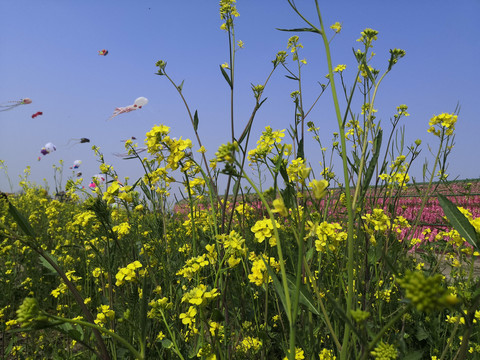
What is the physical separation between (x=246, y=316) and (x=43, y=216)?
4.54 meters

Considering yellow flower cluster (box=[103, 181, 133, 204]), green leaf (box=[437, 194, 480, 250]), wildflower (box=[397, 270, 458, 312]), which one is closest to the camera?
wildflower (box=[397, 270, 458, 312])

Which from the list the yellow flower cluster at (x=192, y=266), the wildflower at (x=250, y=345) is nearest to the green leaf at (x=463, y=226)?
the yellow flower cluster at (x=192, y=266)

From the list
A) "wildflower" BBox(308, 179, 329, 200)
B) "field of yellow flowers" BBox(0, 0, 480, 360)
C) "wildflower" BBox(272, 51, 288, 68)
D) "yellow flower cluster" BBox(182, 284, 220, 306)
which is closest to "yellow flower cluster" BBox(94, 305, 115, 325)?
"field of yellow flowers" BBox(0, 0, 480, 360)

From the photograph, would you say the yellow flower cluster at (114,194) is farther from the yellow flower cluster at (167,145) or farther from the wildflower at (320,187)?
the wildflower at (320,187)

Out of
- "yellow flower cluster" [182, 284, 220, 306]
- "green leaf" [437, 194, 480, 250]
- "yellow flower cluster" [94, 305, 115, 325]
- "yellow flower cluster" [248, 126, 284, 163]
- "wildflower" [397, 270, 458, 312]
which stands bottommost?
"yellow flower cluster" [94, 305, 115, 325]

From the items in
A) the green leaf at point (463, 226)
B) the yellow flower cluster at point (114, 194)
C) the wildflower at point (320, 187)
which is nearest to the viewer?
the wildflower at point (320, 187)

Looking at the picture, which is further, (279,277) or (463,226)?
(279,277)

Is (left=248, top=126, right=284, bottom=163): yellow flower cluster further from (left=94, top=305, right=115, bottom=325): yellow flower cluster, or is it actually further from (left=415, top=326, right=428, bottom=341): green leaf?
(left=415, top=326, right=428, bottom=341): green leaf

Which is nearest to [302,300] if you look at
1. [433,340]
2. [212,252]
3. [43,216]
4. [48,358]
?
[212,252]

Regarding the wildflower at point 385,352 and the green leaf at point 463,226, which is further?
the wildflower at point 385,352

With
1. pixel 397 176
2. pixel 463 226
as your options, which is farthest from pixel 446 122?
pixel 463 226

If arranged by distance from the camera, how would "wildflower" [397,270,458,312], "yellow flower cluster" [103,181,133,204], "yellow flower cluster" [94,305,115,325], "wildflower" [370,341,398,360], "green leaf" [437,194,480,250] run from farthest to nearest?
"yellow flower cluster" [103,181,133,204]
"yellow flower cluster" [94,305,115,325]
"wildflower" [370,341,398,360]
"green leaf" [437,194,480,250]
"wildflower" [397,270,458,312]

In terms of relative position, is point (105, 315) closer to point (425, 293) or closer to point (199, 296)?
point (199, 296)

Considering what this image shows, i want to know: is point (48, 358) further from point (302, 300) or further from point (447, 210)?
point (447, 210)
